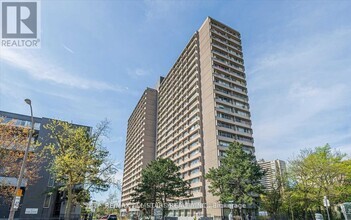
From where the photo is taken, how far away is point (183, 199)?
212ft

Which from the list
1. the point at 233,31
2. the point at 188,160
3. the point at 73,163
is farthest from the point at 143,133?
the point at 73,163

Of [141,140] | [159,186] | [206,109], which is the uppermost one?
[141,140]

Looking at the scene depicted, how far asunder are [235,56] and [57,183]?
58.9m

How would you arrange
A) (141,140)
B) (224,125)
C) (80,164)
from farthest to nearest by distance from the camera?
(141,140), (224,125), (80,164)

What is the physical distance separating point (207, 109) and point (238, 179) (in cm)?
2754

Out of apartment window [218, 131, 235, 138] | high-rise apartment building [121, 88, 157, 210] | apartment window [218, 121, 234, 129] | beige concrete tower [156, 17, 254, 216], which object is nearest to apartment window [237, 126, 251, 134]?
beige concrete tower [156, 17, 254, 216]

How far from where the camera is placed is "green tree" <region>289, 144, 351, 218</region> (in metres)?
40.1

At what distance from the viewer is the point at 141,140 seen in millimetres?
106812

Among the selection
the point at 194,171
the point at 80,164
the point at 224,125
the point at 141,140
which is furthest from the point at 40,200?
the point at 141,140

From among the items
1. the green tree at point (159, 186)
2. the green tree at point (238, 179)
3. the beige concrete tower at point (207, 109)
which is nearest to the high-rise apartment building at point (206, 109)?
the beige concrete tower at point (207, 109)

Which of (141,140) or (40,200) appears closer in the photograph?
(40,200)

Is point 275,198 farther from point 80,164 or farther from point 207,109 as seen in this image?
point 80,164

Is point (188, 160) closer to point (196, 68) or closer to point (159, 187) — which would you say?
point (159, 187)

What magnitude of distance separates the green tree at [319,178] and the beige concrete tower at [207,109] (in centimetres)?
1622
